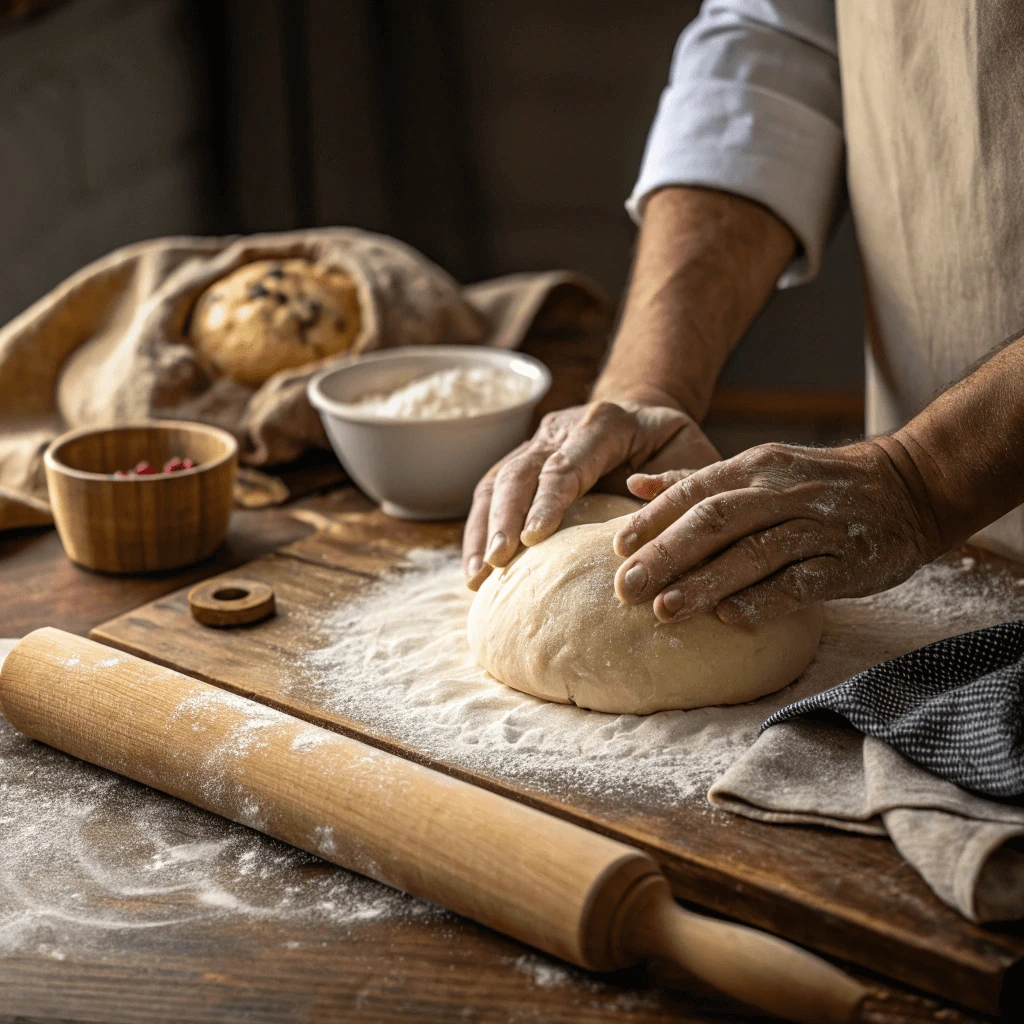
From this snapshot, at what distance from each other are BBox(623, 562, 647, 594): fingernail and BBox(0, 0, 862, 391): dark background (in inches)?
81.6

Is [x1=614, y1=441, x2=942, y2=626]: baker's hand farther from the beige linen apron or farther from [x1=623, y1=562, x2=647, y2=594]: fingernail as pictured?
the beige linen apron

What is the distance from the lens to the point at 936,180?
150 cm

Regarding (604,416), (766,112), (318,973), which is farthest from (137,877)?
(766,112)

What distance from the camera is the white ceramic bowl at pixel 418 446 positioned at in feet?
5.58

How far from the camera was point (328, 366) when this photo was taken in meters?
1.97

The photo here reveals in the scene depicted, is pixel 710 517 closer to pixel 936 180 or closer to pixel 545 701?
pixel 545 701

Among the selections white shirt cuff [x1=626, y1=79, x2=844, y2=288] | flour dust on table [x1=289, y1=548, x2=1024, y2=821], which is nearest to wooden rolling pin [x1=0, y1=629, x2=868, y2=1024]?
flour dust on table [x1=289, y1=548, x2=1024, y2=821]

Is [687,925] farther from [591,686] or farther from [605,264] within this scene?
[605,264]

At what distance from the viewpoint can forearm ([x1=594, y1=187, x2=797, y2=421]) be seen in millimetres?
1673

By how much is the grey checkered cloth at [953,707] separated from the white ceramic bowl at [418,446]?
2.54 feet

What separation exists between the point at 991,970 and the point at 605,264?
2.77 metres

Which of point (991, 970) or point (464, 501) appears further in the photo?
point (464, 501)

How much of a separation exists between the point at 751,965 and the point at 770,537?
487 mm

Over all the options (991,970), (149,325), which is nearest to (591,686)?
(991,970)
